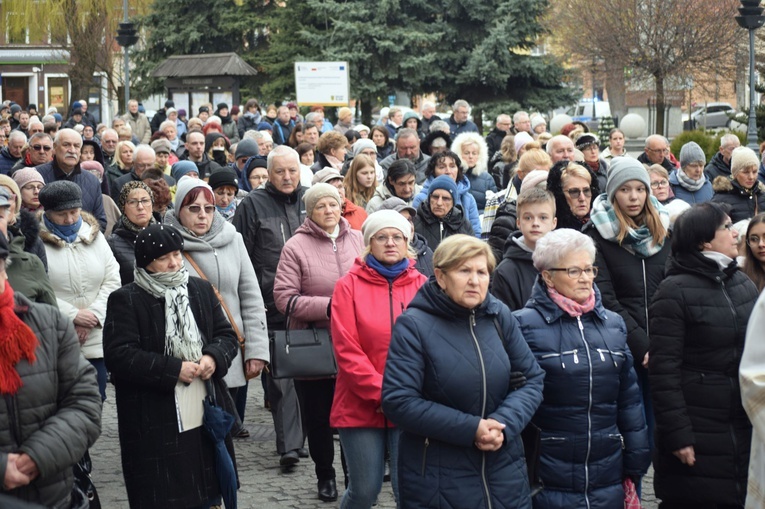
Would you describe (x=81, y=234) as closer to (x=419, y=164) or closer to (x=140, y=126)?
(x=419, y=164)

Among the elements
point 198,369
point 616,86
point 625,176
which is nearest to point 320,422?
point 198,369

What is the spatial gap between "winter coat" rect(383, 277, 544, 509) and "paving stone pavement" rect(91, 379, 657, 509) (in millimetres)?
2327

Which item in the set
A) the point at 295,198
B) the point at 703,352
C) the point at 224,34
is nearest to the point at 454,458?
the point at 703,352

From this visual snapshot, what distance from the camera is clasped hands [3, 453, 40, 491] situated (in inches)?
183

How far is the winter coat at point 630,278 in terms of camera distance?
6836 millimetres

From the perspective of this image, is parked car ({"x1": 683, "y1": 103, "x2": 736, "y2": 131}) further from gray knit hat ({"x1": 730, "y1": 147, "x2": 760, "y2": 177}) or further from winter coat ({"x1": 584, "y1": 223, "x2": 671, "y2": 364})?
winter coat ({"x1": 584, "y1": 223, "x2": 671, "y2": 364})

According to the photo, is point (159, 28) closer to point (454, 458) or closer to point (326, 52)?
point (326, 52)

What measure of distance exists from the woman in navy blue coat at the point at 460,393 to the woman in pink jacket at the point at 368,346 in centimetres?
92

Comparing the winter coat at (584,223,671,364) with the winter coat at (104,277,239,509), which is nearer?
the winter coat at (104,277,239,509)

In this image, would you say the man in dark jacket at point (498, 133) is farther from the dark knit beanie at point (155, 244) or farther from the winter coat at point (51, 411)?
the winter coat at point (51, 411)

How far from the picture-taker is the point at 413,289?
252 inches

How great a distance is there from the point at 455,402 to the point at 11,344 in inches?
71.3

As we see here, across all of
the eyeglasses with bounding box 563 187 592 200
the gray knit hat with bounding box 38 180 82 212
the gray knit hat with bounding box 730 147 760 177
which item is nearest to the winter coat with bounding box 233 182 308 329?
the gray knit hat with bounding box 38 180 82 212

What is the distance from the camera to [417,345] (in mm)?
5148
